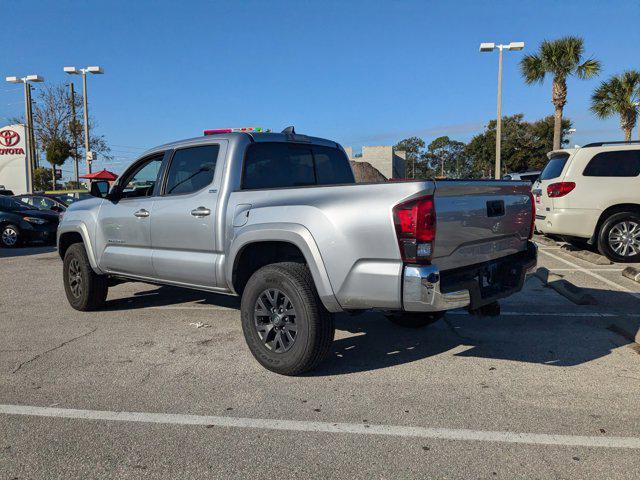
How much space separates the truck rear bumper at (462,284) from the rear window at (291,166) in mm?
1943

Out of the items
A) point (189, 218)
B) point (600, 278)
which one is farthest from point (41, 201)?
point (600, 278)

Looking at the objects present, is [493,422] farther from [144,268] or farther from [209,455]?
[144,268]

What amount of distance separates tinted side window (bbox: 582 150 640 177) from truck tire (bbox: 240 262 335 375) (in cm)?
710

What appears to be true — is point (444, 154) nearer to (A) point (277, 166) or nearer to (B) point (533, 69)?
(B) point (533, 69)

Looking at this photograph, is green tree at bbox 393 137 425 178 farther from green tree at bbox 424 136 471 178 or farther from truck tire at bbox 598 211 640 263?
truck tire at bbox 598 211 640 263

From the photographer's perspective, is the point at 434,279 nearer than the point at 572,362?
Yes

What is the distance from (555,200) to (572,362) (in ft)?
18.1

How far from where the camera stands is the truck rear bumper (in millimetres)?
3439

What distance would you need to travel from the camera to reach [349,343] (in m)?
4.99

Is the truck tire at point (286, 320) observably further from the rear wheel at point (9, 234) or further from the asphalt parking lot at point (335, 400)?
the rear wheel at point (9, 234)

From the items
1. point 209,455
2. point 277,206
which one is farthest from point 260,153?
point 209,455

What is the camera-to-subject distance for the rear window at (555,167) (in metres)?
9.41

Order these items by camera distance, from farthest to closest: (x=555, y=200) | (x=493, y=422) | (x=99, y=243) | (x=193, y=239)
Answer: (x=555, y=200) → (x=99, y=243) → (x=193, y=239) → (x=493, y=422)

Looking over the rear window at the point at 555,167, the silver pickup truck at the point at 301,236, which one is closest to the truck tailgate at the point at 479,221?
the silver pickup truck at the point at 301,236
